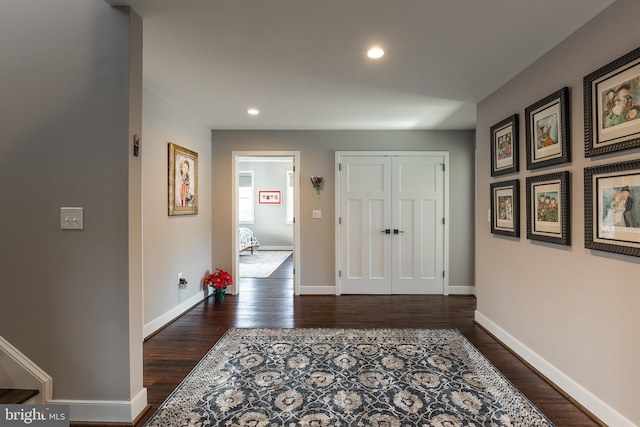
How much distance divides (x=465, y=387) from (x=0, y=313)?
286 centimetres

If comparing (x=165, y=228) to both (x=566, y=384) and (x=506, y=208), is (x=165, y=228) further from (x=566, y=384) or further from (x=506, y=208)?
(x=566, y=384)

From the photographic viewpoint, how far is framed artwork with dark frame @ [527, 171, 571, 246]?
83.3 inches

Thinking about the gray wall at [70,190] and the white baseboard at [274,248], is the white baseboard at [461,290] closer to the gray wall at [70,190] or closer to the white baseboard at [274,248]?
the gray wall at [70,190]

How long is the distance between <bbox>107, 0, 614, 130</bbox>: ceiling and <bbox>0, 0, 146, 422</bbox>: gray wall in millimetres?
391

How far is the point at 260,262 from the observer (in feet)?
23.9

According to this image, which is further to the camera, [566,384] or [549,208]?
[549,208]

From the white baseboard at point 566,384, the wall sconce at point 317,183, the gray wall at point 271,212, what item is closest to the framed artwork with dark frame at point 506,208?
the white baseboard at point 566,384

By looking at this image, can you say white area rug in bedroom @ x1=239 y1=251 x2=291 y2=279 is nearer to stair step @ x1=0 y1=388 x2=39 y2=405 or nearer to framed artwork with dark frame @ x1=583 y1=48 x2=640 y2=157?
stair step @ x1=0 y1=388 x2=39 y2=405

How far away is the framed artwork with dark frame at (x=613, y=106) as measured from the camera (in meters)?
1.62

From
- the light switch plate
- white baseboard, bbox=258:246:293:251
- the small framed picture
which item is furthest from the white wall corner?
the small framed picture

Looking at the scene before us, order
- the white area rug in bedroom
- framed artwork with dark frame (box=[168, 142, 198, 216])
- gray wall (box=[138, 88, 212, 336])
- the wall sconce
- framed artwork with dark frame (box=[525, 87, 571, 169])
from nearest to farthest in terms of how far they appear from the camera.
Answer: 1. framed artwork with dark frame (box=[525, 87, 571, 169])
2. gray wall (box=[138, 88, 212, 336])
3. framed artwork with dark frame (box=[168, 142, 198, 216])
4. the wall sconce
5. the white area rug in bedroom

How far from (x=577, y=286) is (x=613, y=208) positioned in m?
0.57

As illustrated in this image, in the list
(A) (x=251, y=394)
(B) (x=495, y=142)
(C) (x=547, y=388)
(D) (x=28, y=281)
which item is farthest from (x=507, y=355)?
(D) (x=28, y=281)

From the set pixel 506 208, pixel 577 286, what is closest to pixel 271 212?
pixel 506 208
